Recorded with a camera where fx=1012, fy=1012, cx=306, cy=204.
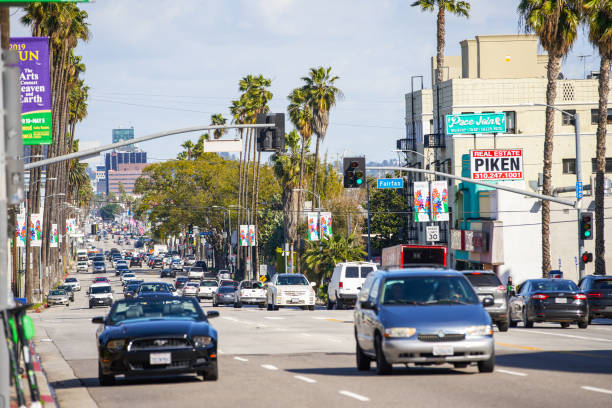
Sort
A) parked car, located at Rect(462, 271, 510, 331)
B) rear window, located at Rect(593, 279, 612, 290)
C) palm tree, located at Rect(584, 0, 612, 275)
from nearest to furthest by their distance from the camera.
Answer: parked car, located at Rect(462, 271, 510, 331) → rear window, located at Rect(593, 279, 612, 290) → palm tree, located at Rect(584, 0, 612, 275)

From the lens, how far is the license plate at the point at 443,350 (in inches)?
601

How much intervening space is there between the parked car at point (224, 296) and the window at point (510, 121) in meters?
27.8

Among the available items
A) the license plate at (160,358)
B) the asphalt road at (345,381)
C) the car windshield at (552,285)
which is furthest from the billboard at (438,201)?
the license plate at (160,358)

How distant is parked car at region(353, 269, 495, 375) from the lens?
15359 mm

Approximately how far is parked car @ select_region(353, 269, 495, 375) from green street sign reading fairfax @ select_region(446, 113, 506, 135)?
1648 inches

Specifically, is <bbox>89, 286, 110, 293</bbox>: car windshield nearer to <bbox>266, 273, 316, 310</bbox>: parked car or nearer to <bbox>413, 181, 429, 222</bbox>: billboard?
<bbox>266, 273, 316, 310</bbox>: parked car

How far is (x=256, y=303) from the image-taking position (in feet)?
192

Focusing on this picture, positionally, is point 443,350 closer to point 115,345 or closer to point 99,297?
point 115,345

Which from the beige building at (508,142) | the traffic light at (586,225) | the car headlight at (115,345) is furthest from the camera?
the beige building at (508,142)

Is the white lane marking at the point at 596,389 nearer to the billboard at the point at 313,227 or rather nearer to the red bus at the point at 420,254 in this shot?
the red bus at the point at 420,254

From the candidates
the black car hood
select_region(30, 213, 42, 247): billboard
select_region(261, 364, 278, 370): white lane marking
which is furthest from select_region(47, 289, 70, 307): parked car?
the black car hood

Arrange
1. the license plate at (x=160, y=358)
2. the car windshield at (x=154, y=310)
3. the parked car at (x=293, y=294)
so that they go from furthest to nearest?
1. the parked car at (x=293, y=294)
2. the car windshield at (x=154, y=310)
3. the license plate at (x=160, y=358)

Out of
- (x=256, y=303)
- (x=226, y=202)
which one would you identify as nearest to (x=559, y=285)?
(x=256, y=303)

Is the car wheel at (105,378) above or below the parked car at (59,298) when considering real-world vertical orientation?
above
